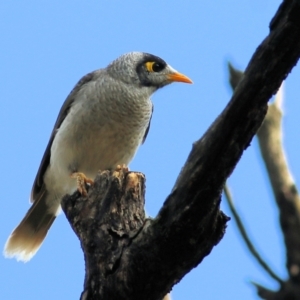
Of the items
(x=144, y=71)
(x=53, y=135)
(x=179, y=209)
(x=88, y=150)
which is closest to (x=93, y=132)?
(x=88, y=150)

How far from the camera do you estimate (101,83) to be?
7176mm

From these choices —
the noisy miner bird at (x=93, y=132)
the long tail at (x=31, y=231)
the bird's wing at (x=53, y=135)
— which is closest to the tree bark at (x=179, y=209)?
the noisy miner bird at (x=93, y=132)

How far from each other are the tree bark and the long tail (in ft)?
8.55

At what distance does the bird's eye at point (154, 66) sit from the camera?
7.85 meters

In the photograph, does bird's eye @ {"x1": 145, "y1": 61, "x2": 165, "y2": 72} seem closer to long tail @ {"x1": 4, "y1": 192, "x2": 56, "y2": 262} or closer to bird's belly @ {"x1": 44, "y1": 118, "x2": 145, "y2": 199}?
bird's belly @ {"x1": 44, "y1": 118, "x2": 145, "y2": 199}

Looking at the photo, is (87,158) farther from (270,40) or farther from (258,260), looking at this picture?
(270,40)

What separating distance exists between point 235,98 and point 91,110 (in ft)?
11.4

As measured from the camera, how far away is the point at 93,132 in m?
6.82

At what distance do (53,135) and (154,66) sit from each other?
1426 millimetres

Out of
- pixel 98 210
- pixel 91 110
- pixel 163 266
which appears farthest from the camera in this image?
pixel 91 110

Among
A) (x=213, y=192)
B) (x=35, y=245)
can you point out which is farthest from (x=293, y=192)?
(x=213, y=192)

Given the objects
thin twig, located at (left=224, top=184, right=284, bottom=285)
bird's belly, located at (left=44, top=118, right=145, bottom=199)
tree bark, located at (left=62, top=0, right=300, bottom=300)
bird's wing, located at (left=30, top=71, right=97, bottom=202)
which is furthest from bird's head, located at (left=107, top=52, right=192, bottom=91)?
tree bark, located at (left=62, top=0, right=300, bottom=300)

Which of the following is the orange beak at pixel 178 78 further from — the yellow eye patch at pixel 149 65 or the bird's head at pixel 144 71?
the yellow eye patch at pixel 149 65

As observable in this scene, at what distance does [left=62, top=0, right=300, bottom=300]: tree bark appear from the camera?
345 cm
